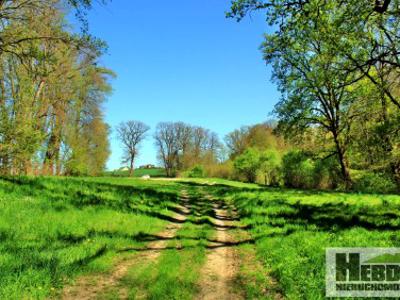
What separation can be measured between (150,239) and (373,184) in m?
32.2

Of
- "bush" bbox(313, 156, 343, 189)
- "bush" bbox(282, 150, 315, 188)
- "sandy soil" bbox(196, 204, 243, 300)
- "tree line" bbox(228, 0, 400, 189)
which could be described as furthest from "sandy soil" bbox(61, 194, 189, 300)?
"bush" bbox(282, 150, 315, 188)

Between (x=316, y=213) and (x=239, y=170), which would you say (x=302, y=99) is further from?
(x=239, y=170)

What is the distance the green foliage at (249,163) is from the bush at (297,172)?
1023 cm

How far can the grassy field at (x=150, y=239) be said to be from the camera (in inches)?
262

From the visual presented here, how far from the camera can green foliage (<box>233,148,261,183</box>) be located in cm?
7085

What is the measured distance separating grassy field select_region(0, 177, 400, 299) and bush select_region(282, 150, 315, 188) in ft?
125

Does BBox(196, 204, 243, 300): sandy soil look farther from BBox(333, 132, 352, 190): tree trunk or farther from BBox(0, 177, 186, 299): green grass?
BBox(333, 132, 352, 190): tree trunk

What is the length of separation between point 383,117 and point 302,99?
10.5 meters

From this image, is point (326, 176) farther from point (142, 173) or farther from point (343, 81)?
point (142, 173)

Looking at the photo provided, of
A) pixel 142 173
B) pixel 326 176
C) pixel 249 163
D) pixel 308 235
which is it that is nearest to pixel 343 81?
pixel 308 235

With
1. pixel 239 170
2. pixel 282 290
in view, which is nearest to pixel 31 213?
pixel 282 290

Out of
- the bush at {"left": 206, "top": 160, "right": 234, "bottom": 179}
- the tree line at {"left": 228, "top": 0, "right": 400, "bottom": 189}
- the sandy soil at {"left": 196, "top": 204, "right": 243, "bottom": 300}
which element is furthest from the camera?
the bush at {"left": 206, "top": 160, "right": 234, "bottom": 179}

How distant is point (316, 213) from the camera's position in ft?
49.3

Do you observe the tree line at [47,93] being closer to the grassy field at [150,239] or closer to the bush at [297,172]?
the grassy field at [150,239]
